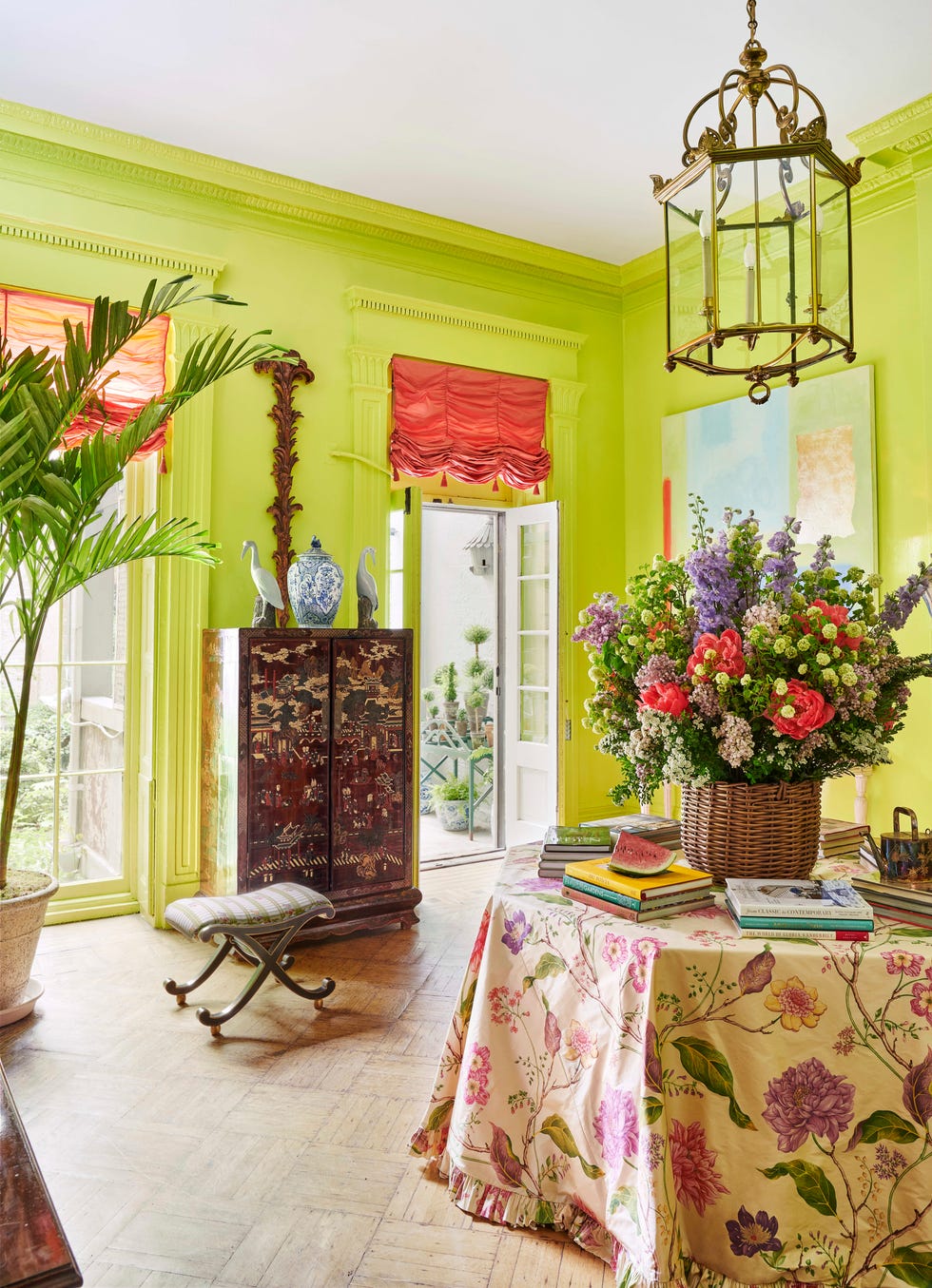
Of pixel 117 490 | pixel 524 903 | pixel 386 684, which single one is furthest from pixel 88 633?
pixel 524 903

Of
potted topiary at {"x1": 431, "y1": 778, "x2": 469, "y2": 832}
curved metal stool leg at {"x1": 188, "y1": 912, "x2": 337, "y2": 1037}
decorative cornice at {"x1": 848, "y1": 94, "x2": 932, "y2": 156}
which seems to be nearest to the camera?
curved metal stool leg at {"x1": 188, "y1": 912, "x2": 337, "y2": 1037}

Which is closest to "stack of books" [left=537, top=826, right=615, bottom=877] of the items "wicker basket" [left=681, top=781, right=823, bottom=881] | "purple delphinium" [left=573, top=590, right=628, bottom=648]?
"wicker basket" [left=681, top=781, right=823, bottom=881]

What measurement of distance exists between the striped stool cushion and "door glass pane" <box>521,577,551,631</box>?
247cm

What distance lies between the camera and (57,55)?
3.45 m

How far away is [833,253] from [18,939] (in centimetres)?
335

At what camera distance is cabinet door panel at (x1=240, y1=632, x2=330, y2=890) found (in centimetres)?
373

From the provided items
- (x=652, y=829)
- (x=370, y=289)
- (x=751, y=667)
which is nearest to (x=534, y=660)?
(x=370, y=289)

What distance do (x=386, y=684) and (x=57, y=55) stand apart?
116 inches

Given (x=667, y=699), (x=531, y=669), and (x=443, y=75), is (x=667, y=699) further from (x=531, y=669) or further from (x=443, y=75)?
(x=531, y=669)

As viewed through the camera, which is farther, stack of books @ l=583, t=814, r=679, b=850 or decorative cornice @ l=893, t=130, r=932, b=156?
decorative cornice @ l=893, t=130, r=932, b=156

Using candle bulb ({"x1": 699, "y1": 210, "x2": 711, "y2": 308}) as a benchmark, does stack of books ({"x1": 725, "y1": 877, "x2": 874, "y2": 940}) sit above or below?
below

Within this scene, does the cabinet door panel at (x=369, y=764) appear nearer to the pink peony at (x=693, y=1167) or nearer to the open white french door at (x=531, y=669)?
the open white french door at (x=531, y=669)

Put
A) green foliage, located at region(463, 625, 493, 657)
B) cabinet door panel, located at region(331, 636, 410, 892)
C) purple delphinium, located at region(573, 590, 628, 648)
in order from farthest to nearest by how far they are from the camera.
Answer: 1. green foliage, located at region(463, 625, 493, 657)
2. cabinet door panel, located at region(331, 636, 410, 892)
3. purple delphinium, located at region(573, 590, 628, 648)

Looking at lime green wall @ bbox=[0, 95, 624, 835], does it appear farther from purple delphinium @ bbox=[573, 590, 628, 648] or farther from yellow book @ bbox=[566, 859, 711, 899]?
yellow book @ bbox=[566, 859, 711, 899]
